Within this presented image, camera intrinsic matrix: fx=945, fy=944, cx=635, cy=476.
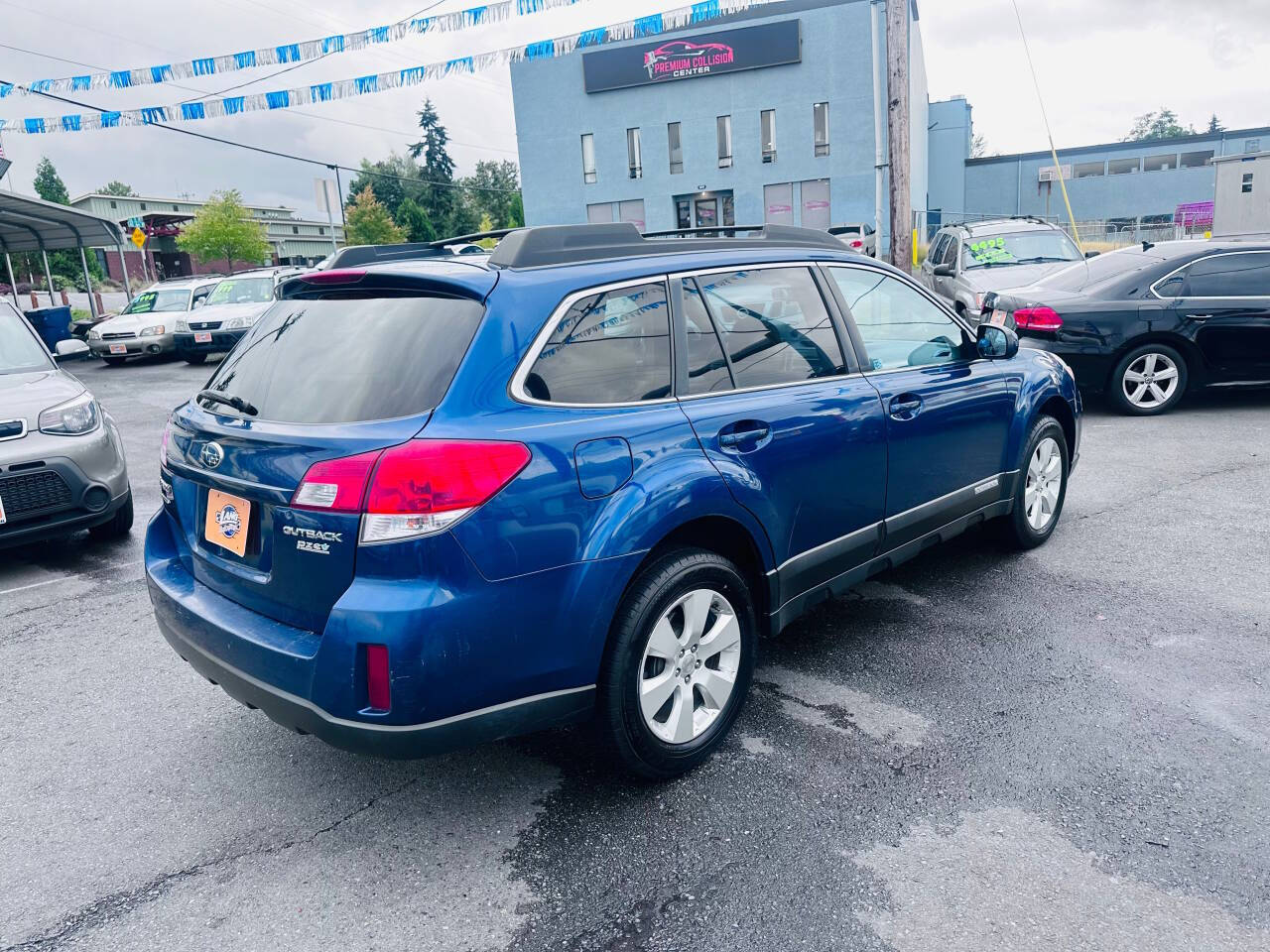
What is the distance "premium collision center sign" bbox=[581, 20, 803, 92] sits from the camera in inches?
1473

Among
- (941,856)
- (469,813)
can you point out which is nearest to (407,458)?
(469,813)

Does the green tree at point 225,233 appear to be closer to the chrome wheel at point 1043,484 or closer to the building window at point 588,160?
the building window at point 588,160

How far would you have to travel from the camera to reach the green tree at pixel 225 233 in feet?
186

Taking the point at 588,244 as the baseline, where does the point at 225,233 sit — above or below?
above

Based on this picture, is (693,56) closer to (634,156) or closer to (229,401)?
(634,156)

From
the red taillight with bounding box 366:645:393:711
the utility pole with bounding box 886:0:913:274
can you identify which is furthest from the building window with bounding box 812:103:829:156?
the red taillight with bounding box 366:645:393:711

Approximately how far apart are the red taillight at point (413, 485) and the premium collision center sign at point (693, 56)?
3914cm

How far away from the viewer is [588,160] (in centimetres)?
4169

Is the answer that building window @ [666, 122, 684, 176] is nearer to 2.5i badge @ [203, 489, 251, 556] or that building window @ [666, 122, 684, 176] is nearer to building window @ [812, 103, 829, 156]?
building window @ [812, 103, 829, 156]

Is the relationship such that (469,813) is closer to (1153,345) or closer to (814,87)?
(1153,345)

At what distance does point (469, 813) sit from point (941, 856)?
1.44m

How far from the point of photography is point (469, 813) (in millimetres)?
3027

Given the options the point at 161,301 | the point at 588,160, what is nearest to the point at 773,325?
the point at 161,301

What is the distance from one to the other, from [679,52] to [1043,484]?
125 ft
